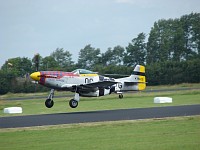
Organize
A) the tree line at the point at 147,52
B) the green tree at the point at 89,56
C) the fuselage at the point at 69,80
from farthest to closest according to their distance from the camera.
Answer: the green tree at the point at 89,56, the tree line at the point at 147,52, the fuselage at the point at 69,80

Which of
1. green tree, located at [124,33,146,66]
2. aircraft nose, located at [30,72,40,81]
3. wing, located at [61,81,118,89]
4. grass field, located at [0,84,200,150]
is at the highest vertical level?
green tree, located at [124,33,146,66]

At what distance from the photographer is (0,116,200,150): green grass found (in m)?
15.2

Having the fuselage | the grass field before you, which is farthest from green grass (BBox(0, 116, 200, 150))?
the fuselage

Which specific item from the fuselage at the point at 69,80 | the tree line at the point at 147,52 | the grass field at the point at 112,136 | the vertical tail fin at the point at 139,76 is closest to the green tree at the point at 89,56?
the tree line at the point at 147,52

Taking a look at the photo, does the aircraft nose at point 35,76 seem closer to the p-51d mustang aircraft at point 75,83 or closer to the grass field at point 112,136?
the p-51d mustang aircraft at point 75,83

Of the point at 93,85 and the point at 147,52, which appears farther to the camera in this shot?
the point at 147,52

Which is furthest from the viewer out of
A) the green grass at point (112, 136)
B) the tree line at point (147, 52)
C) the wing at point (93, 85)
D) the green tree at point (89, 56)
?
the green tree at point (89, 56)

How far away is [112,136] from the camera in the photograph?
1709cm

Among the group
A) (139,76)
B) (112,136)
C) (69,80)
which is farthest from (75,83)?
(112,136)

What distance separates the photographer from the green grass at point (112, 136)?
1521cm

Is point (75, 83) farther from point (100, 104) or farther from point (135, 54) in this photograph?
point (135, 54)

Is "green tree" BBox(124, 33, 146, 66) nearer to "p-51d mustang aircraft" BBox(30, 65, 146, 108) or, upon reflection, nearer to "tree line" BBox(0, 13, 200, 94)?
"tree line" BBox(0, 13, 200, 94)

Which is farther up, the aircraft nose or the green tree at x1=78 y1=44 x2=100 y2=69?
the green tree at x1=78 y1=44 x2=100 y2=69

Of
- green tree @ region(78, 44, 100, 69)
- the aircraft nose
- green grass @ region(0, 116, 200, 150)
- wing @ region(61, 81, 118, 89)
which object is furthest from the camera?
green tree @ region(78, 44, 100, 69)
